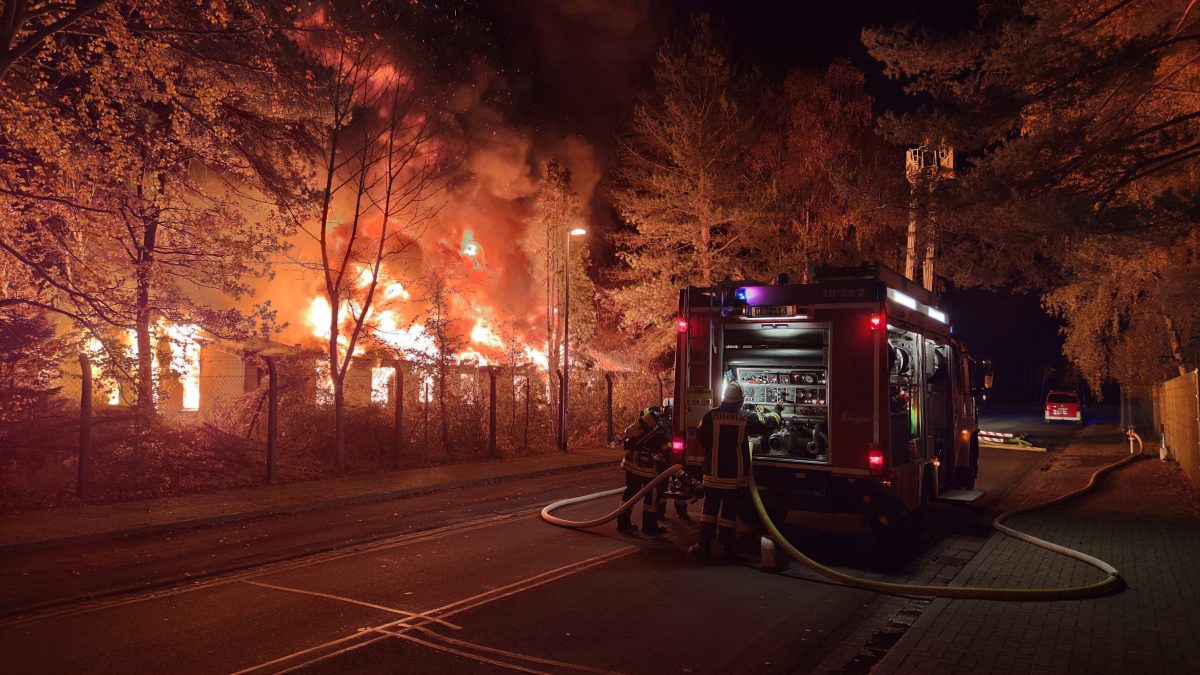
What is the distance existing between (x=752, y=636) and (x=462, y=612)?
215cm

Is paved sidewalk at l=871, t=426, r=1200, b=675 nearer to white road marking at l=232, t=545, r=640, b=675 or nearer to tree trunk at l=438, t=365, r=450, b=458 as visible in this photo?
white road marking at l=232, t=545, r=640, b=675

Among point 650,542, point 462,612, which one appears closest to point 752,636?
point 462,612

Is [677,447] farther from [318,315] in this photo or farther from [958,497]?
[318,315]

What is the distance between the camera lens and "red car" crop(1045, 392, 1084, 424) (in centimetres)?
3750

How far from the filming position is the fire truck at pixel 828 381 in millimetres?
7953

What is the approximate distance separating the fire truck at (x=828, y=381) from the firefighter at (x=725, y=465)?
657mm

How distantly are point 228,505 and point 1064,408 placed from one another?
127ft

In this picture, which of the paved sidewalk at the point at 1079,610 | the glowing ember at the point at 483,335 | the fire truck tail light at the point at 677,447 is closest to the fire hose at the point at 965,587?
the paved sidewalk at the point at 1079,610

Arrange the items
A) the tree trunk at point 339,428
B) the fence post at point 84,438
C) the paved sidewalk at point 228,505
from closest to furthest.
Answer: the paved sidewalk at point 228,505, the fence post at point 84,438, the tree trunk at point 339,428

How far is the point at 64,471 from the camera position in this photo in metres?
11.4

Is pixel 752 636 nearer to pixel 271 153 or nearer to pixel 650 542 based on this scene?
pixel 650 542

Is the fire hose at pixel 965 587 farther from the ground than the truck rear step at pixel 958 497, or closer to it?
closer to it

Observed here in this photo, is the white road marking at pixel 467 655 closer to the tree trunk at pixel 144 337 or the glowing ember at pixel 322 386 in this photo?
the tree trunk at pixel 144 337

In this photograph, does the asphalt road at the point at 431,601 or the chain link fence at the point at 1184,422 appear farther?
the chain link fence at the point at 1184,422
